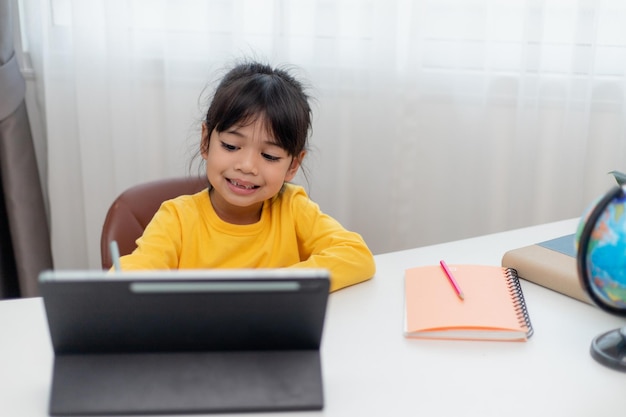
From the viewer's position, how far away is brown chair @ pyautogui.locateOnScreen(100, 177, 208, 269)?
1.46 metres

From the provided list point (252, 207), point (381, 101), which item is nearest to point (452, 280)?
point (252, 207)

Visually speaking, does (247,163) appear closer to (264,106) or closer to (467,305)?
(264,106)

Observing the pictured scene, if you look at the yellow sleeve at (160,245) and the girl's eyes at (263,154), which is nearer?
the yellow sleeve at (160,245)

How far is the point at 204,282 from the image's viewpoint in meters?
0.78

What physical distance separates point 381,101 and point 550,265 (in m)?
0.96

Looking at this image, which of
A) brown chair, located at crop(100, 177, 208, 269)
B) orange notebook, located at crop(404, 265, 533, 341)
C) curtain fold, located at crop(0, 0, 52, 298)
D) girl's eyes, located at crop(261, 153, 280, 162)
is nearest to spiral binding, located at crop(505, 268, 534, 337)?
orange notebook, located at crop(404, 265, 533, 341)

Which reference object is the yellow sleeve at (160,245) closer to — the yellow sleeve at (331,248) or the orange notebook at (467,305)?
the yellow sleeve at (331,248)

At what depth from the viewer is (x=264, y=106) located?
131 centimetres

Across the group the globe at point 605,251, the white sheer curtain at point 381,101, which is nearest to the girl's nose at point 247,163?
the globe at point 605,251

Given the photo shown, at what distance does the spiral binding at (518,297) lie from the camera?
1.07 m

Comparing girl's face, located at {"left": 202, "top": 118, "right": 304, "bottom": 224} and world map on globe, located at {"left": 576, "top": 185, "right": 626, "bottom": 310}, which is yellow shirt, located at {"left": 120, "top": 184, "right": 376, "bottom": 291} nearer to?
girl's face, located at {"left": 202, "top": 118, "right": 304, "bottom": 224}

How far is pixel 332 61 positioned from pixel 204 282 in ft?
4.45

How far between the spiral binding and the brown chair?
28.5 inches

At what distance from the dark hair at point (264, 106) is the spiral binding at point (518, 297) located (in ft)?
1.47
